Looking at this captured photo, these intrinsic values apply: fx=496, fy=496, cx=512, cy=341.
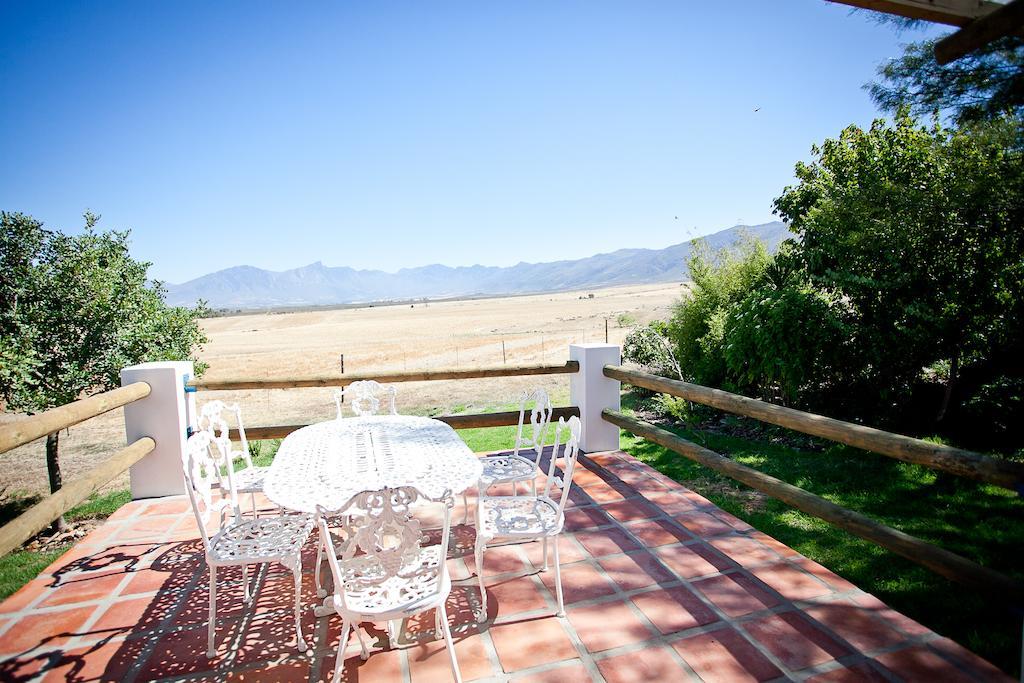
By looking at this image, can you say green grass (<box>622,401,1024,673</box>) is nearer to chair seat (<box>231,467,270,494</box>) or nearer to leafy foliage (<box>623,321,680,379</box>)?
leafy foliage (<box>623,321,680,379</box>)

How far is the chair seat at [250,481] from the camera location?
9.32ft

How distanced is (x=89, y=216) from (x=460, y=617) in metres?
5.64

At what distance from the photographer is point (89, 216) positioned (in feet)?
16.9

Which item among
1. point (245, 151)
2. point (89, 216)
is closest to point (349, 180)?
point (245, 151)

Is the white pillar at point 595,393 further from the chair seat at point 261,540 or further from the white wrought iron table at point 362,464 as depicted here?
the chair seat at point 261,540

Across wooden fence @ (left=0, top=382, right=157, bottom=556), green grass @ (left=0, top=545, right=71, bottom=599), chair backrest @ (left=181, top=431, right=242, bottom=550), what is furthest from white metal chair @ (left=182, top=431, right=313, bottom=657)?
green grass @ (left=0, top=545, right=71, bottom=599)

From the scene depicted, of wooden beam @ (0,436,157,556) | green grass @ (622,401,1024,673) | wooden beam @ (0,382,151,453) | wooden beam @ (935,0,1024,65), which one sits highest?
wooden beam @ (935,0,1024,65)

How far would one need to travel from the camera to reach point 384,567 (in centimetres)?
171

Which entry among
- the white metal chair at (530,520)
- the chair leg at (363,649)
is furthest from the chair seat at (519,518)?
the chair leg at (363,649)

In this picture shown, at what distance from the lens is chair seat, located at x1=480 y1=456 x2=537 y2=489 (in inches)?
120

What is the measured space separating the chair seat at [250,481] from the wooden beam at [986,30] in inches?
148

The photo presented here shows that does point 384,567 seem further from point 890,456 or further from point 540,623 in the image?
point 890,456

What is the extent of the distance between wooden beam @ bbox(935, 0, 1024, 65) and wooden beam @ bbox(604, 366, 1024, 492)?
148 centimetres

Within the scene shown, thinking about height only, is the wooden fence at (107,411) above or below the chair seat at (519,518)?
above
